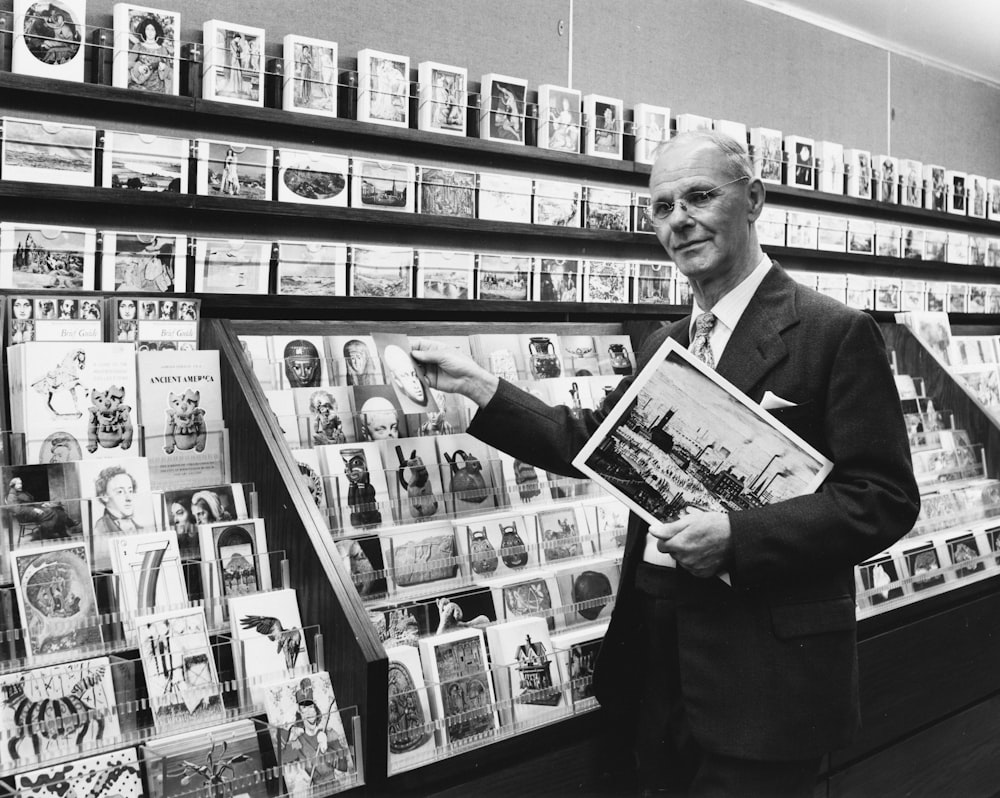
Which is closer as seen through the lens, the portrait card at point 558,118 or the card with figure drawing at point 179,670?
the card with figure drawing at point 179,670

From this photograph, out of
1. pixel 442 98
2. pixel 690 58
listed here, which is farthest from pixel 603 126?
pixel 690 58

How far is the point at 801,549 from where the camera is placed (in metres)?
1.62

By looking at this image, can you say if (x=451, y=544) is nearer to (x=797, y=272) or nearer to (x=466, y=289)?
(x=466, y=289)

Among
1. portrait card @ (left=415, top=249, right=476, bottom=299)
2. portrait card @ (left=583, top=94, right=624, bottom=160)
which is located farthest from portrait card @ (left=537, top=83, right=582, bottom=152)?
portrait card @ (left=415, top=249, right=476, bottom=299)

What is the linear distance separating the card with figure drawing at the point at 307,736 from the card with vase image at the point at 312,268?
1.37 m

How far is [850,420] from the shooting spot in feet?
5.33

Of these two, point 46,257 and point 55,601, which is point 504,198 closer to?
point 46,257

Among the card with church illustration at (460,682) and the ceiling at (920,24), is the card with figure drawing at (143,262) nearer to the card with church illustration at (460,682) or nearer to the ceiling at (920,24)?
the card with church illustration at (460,682)

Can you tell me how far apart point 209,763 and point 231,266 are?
58.3 inches

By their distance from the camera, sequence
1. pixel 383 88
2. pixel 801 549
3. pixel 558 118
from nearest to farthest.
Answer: pixel 801 549 → pixel 383 88 → pixel 558 118

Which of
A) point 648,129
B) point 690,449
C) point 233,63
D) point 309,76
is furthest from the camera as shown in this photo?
point 648,129

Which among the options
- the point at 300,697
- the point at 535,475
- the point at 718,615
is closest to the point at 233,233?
the point at 535,475

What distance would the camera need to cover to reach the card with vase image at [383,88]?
2957mm

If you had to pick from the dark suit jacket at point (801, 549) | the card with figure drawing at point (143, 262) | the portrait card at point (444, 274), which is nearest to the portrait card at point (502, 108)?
the portrait card at point (444, 274)
